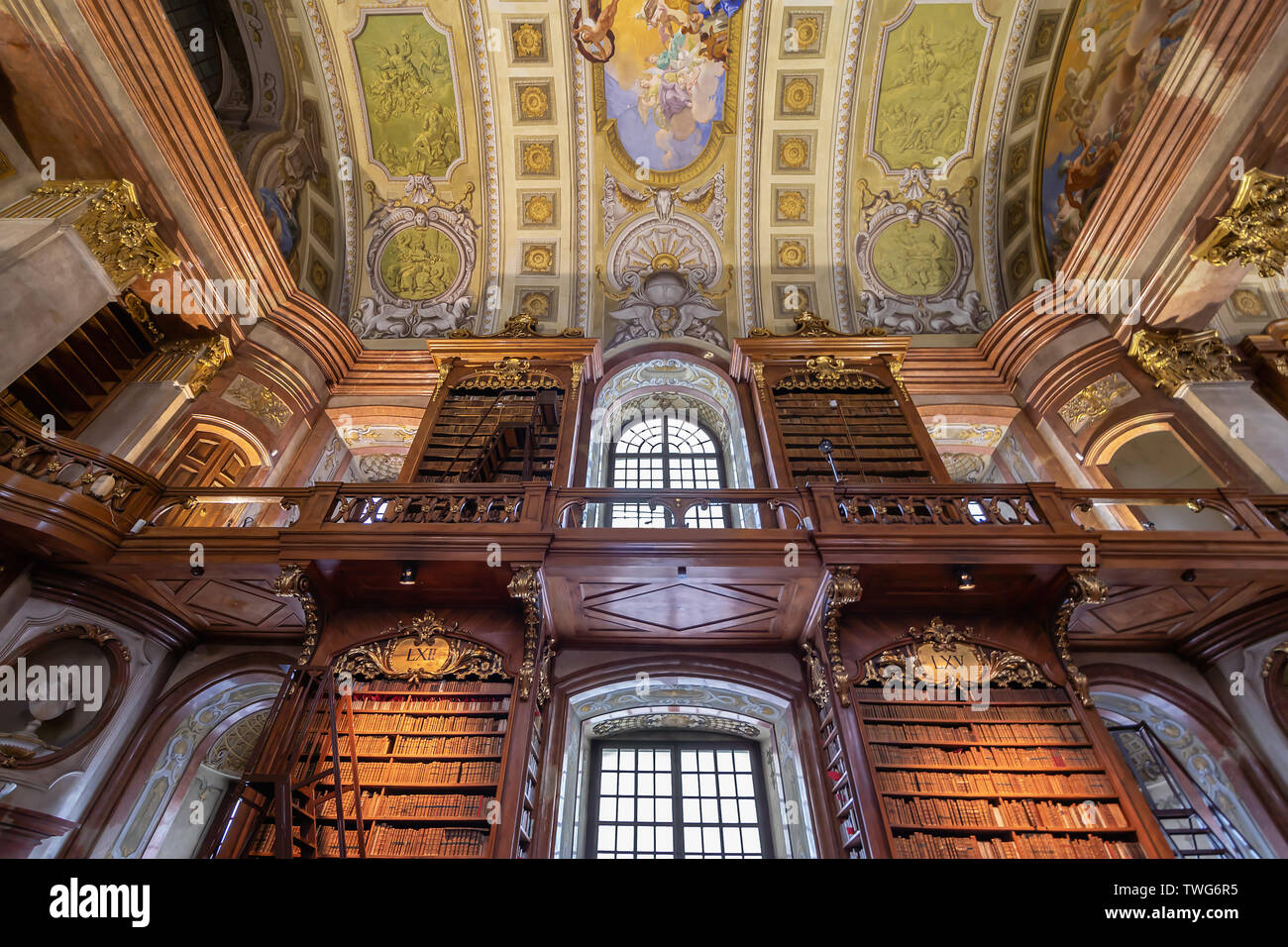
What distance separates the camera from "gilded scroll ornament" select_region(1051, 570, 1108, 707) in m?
4.78

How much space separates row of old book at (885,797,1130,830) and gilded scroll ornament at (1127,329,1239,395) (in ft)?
15.7

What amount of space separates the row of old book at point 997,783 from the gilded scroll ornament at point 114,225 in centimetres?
Answer: 757

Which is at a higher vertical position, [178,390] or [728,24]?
[728,24]

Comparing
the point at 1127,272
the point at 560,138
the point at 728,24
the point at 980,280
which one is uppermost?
the point at 728,24

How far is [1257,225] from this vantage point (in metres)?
5.88

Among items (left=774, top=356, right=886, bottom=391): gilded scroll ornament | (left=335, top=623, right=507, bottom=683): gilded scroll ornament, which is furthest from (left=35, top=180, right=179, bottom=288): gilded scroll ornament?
(left=774, top=356, right=886, bottom=391): gilded scroll ornament

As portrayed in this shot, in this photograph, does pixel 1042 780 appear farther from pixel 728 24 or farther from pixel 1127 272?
pixel 728 24

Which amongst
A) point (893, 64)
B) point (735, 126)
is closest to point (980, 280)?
point (893, 64)

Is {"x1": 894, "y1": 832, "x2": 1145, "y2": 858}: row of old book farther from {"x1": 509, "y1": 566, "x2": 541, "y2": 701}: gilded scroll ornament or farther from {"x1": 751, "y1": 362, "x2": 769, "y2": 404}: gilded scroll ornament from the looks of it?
{"x1": 751, "y1": 362, "x2": 769, "y2": 404}: gilded scroll ornament

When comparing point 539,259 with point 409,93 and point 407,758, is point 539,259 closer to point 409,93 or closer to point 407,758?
point 409,93

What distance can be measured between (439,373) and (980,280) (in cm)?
804

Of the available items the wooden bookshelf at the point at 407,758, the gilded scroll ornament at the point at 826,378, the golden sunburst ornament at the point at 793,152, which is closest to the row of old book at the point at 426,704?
the wooden bookshelf at the point at 407,758

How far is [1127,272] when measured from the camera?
6.96 m

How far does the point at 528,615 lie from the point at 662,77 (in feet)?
27.7
